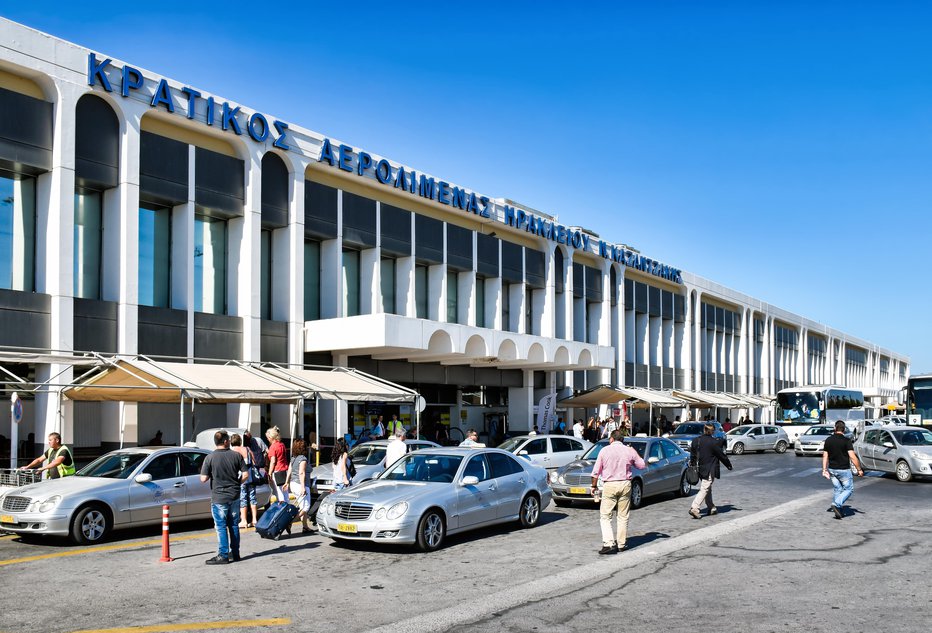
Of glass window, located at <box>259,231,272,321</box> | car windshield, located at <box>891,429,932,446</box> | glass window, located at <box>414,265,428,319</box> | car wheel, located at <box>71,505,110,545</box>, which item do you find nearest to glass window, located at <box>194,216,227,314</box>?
glass window, located at <box>259,231,272,321</box>

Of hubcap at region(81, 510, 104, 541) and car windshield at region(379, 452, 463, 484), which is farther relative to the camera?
car windshield at region(379, 452, 463, 484)

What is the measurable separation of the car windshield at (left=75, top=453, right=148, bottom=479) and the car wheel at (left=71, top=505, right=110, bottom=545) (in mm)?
798

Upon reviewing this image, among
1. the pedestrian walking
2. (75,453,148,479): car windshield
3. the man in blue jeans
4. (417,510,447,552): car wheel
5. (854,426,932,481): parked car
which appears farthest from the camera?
(854,426,932,481): parked car

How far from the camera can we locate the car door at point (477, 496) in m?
13.4

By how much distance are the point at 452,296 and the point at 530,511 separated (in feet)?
72.9

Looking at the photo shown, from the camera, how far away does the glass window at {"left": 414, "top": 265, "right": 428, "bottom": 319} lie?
3459 cm

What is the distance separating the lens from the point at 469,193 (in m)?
35.8

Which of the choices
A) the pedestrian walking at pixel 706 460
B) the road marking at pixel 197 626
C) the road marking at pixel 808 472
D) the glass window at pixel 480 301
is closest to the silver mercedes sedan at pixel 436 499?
the pedestrian walking at pixel 706 460

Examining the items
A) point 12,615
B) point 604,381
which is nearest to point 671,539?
point 12,615

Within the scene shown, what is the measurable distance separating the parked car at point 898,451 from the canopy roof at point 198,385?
14147 millimetres

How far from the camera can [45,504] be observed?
42.7ft

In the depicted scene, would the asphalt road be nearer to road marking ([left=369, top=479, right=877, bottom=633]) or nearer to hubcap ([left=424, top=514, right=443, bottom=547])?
road marking ([left=369, top=479, right=877, bottom=633])

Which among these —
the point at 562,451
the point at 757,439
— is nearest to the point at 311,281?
the point at 562,451

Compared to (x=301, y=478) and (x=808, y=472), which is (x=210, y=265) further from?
(x=808, y=472)
